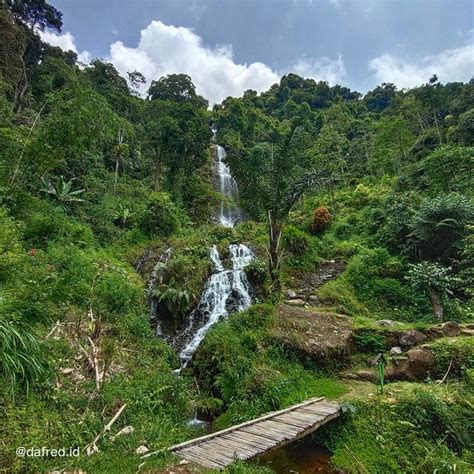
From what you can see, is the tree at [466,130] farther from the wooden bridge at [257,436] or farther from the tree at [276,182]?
the wooden bridge at [257,436]

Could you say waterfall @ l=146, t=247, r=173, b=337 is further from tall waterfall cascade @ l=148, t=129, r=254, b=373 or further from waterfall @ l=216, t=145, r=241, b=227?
waterfall @ l=216, t=145, r=241, b=227

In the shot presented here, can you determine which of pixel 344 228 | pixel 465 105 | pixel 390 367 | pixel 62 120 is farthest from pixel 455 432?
pixel 465 105

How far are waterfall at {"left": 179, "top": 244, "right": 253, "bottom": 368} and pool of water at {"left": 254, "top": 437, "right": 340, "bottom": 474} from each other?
410cm

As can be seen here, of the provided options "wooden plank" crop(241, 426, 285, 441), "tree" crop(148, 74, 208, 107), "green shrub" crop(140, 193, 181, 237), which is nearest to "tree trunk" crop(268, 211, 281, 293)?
"wooden plank" crop(241, 426, 285, 441)

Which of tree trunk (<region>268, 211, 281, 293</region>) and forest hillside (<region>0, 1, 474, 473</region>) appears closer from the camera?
forest hillside (<region>0, 1, 474, 473</region>)

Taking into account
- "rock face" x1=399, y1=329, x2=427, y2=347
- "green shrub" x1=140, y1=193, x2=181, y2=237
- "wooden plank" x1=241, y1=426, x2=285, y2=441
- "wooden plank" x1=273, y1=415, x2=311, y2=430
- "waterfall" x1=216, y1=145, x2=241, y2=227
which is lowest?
"wooden plank" x1=273, y1=415, x2=311, y2=430

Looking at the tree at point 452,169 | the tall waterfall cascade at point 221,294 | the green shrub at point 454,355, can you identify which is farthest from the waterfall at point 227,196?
the green shrub at point 454,355

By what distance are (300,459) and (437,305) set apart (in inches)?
236

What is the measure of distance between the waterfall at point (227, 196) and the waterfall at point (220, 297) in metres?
9.11

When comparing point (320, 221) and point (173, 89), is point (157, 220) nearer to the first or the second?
point (320, 221)

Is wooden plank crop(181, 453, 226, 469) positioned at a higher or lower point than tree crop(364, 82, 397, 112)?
lower

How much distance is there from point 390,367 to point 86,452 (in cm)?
581

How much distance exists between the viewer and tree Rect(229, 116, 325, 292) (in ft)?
29.7

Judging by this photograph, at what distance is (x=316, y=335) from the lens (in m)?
7.65
